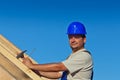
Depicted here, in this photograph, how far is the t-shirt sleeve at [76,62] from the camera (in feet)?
25.0

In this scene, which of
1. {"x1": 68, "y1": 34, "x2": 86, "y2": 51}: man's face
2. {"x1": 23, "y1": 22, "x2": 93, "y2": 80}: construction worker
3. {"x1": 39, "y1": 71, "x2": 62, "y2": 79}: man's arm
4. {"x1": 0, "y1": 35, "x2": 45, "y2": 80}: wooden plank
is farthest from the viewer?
{"x1": 39, "y1": 71, "x2": 62, "y2": 79}: man's arm

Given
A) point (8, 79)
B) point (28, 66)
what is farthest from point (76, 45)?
point (8, 79)

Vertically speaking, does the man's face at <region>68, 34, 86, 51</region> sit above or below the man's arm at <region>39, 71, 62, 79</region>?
above

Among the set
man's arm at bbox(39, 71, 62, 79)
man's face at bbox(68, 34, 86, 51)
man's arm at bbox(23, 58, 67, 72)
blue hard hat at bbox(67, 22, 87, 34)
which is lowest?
man's arm at bbox(39, 71, 62, 79)

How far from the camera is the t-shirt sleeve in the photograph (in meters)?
7.63

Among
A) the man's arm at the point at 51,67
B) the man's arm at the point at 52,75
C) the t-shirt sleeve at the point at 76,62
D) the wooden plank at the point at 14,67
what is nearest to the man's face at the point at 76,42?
the t-shirt sleeve at the point at 76,62

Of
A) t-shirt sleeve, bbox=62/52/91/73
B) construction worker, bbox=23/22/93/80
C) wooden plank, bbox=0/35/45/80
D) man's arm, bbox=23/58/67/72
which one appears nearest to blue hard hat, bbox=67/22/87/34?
construction worker, bbox=23/22/93/80

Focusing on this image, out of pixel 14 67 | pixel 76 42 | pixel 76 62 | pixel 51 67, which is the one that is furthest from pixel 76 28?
pixel 14 67

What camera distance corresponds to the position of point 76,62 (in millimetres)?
7656

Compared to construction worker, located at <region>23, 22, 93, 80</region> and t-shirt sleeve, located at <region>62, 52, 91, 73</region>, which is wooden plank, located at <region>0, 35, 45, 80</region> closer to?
construction worker, located at <region>23, 22, 93, 80</region>

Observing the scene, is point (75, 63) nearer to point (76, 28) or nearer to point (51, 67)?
point (51, 67)

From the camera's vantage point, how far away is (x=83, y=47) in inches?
315

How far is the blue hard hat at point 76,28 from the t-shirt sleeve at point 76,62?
0.48m

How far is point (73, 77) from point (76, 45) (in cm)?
62
